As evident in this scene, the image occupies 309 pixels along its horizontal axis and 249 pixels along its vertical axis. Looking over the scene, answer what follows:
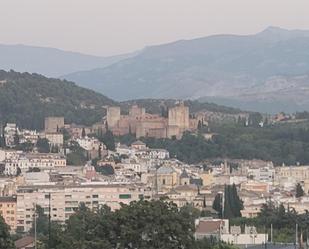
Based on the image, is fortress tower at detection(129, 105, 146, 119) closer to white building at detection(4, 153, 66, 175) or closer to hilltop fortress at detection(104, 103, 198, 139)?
hilltop fortress at detection(104, 103, 198, 139)

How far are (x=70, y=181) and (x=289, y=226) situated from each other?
30.1 m

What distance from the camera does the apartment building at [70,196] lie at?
215ft

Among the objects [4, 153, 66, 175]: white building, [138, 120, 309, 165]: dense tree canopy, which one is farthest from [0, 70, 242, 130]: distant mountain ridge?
[4, 153, 66, 175]: white building

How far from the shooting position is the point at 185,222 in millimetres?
24578

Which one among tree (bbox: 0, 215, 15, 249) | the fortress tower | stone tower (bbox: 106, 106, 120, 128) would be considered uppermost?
the fortress tower

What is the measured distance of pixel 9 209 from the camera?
214 feet

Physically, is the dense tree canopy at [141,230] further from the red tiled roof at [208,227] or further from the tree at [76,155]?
the tree at [76,155]

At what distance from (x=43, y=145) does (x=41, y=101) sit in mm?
22940

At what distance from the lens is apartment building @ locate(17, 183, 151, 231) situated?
215 ft

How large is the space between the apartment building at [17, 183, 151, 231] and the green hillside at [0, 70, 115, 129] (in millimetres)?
43011

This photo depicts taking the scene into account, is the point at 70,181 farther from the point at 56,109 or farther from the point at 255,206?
the point at 56,109

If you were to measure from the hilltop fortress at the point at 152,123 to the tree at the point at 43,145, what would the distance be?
508 inches

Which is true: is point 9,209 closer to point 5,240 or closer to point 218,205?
point 218,205

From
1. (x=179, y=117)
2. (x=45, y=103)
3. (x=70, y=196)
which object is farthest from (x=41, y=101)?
(x=70, y=196)
